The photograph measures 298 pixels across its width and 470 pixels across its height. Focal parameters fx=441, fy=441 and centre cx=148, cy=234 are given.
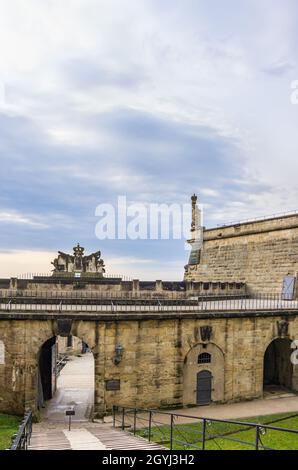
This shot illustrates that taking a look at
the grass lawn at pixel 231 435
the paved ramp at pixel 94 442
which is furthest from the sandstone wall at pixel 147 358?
the paved ramp at pixel 94 442

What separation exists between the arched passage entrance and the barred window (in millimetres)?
5459

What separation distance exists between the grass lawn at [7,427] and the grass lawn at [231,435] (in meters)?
4.54

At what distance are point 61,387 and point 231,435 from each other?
13.0m

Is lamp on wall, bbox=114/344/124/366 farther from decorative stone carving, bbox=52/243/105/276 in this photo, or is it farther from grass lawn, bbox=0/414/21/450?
decorative stone carving, bbox=52/243/105/276

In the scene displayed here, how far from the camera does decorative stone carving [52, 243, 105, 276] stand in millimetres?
31672

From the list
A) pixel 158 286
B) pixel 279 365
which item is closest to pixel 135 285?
pixel 158 286

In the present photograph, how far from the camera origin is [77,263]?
1251 inches

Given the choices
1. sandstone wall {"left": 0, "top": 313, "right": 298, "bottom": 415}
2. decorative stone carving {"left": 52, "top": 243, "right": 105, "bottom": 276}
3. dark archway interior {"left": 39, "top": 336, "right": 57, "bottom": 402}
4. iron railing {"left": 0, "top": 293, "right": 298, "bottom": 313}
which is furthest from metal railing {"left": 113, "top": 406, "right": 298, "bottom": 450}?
decorative stone carving {"left": 52, "top": 243, "right": 105, "bottom": 276}

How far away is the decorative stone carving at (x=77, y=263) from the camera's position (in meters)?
31.7

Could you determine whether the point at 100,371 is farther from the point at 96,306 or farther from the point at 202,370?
the point at 202,370

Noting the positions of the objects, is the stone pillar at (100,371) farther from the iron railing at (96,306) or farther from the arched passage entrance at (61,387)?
the iron railing at (96,306)

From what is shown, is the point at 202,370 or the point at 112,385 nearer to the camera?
the point at 112,385
